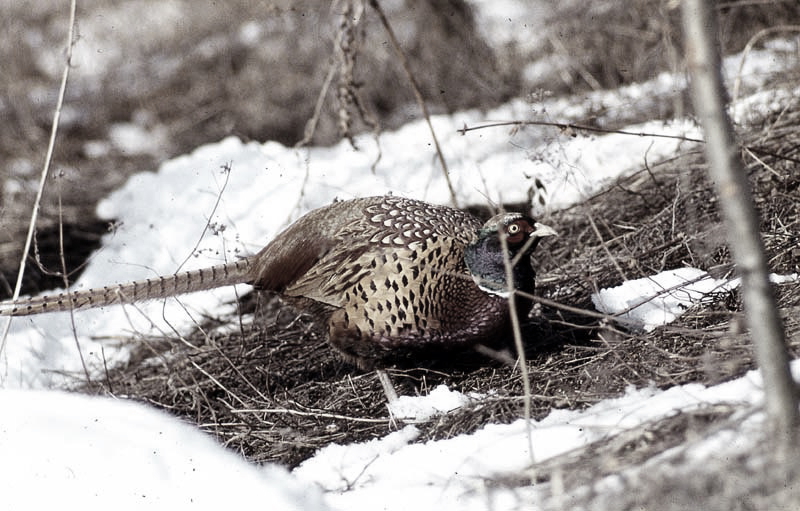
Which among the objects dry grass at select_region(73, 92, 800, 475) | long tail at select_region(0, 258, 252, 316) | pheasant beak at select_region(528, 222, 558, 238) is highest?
long tail at select_region(0, 258, 252, 316)

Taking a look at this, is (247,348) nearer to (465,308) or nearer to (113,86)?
(465,308)

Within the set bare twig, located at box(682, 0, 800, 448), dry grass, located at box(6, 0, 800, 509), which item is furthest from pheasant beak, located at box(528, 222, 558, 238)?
bare twig, located at box(682, 0, 800, 448)

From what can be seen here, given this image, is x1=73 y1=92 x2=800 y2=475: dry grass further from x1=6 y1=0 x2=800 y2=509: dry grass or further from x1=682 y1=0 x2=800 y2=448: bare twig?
x1=682 y1=0 x2=800 y2=448: bare twig

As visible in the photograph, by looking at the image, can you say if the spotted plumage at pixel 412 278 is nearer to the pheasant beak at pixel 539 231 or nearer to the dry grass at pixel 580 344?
the pheasant beak at pixel 539 231

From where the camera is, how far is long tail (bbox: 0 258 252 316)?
339 cm

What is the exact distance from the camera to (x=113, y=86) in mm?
8664

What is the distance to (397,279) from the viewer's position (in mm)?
3273

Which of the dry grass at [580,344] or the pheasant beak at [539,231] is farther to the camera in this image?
the pheasant beak at [539,231]

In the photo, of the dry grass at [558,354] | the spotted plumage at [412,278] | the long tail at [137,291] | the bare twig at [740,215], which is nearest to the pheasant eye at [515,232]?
the spotted plumage at [412,278]

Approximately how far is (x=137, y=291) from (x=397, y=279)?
3.79 ft

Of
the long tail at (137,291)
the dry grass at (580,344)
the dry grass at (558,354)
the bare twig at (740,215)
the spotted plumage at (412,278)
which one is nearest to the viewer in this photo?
the bare twig at (740,215)

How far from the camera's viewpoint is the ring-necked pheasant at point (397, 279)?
3281 mm

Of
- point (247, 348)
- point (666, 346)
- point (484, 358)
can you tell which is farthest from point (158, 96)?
point (666, 346)

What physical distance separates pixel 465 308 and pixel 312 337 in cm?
107
